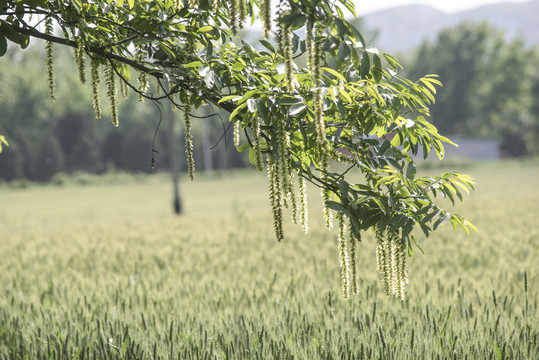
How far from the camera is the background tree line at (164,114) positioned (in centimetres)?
6519

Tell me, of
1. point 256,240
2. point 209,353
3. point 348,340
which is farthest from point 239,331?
point 256,240

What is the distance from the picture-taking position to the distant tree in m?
85.8

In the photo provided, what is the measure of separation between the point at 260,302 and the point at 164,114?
62088 mm

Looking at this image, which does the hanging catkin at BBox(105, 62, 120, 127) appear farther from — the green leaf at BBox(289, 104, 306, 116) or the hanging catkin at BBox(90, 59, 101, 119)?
the green leaf at BBox(289, 104, 306, 116)

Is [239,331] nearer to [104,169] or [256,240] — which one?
[256,240]

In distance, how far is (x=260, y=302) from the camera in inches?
243

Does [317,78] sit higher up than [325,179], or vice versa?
[317,78]

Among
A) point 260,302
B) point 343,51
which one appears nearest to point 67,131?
point 260,302

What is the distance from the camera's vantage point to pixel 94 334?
5062mm

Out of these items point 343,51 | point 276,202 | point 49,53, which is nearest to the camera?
point 343,51

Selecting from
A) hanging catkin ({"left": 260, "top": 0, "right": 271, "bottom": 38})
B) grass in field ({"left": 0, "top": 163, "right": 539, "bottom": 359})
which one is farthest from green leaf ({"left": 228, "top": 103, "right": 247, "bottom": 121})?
grass in field ({"left": 0, "top": 163, "right": 539, "bottom": 359})

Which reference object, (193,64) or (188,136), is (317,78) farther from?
(188,136)

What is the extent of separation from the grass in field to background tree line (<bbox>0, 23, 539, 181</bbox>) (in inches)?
1980

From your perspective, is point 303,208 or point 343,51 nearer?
point 343,51
